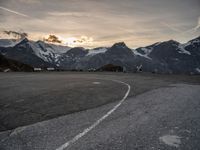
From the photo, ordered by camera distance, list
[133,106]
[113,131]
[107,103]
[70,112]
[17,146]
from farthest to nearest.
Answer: [107,103] < [133,106] < [70,112] < [113,131] < [17,146]

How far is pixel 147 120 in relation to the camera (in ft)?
23.1

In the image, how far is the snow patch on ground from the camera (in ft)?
16.9

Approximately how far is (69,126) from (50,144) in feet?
4.44

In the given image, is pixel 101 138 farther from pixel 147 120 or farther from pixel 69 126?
pixel 147 120

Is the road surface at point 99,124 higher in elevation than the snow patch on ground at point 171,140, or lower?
lower

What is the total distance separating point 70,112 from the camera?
8188 mm

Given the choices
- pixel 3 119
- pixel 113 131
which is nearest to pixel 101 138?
pixel 113 131

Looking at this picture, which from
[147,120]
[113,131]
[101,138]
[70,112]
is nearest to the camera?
[101,138]

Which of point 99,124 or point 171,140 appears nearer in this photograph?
point 171,140

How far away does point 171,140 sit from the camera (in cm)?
537

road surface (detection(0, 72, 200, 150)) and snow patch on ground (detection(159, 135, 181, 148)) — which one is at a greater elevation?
snow patch on ground (detection(159, 135, 181, 148))

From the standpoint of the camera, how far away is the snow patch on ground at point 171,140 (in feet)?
16.9

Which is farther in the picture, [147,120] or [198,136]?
[147,120]

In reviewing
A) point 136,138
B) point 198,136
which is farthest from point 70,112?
point 198,136
